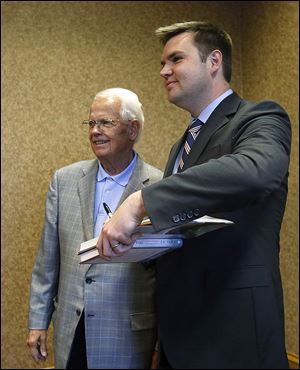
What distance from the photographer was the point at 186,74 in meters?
1.21

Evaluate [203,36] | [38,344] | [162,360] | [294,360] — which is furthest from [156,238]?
[294,360]

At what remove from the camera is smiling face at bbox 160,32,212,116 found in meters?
1.20

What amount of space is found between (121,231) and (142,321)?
80cm

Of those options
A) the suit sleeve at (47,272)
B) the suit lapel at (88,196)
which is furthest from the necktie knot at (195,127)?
the suit sleeve at (47,272)

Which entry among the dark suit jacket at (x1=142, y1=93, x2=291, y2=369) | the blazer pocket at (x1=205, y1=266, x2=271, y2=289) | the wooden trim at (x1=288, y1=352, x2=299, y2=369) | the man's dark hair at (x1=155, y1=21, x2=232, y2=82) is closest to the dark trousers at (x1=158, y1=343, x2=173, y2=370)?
the dark suit jacket at (x1=142, y1=93, x2=291, y2=369)

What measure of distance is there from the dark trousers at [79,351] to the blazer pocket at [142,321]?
17 centimetres

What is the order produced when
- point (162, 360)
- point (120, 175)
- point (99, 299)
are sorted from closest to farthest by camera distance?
point (162, 360), point (99, 299), point (120, 175)

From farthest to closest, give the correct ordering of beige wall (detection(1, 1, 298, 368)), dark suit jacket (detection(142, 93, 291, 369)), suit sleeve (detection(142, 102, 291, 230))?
beige wall (detection(1, 1, 298, 368))
dark suit jacket (detection(142, 93, 291, 369))
suit sleeve (detection(142, 102, 291, 230))

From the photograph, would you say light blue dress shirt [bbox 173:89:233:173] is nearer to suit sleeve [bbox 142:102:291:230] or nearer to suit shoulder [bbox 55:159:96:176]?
suit sleeve [bbox 142:102:291:230]

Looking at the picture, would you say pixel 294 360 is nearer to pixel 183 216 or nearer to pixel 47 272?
pixel 47 272

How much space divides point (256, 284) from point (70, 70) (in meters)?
1.93

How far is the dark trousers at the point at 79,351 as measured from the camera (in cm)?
150

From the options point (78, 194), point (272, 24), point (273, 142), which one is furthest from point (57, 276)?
point (272, 24)

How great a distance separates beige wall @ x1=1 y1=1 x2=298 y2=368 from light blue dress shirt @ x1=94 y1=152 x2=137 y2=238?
66 cm
